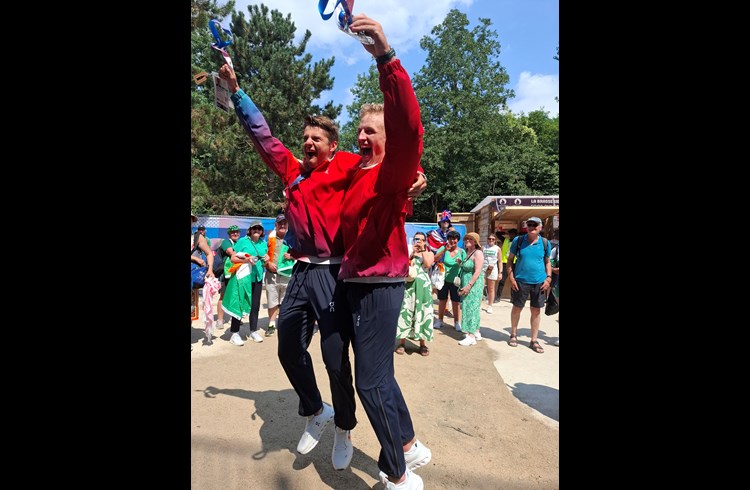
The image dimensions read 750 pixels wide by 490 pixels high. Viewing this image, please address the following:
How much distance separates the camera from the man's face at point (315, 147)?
8.52 ft

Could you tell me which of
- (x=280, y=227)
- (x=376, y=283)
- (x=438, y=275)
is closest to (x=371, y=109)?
(x=376, y=283)

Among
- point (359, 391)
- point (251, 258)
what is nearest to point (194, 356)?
point (251, 258)

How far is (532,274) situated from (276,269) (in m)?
3.90

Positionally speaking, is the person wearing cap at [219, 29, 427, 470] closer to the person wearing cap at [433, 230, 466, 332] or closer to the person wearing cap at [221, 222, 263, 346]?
the person wearing cap at [221, 222, 263, 346]

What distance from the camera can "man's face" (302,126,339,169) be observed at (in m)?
2.60

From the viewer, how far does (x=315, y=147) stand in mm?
2592

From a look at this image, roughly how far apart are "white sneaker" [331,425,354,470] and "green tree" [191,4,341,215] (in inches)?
745

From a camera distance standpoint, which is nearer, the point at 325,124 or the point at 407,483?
the point at 407,483

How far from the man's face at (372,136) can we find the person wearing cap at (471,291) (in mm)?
4389

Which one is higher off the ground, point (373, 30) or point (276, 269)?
point (373, 30)

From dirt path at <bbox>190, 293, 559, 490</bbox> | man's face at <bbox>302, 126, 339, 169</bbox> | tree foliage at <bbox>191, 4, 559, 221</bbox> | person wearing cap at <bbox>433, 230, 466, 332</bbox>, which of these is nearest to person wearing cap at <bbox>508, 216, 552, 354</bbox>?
dirt path at <bbox>190, 293, 559, 490</bbox>

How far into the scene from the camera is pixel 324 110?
2261 cm

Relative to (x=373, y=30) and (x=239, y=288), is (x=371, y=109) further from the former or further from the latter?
(x=239, y=288)
